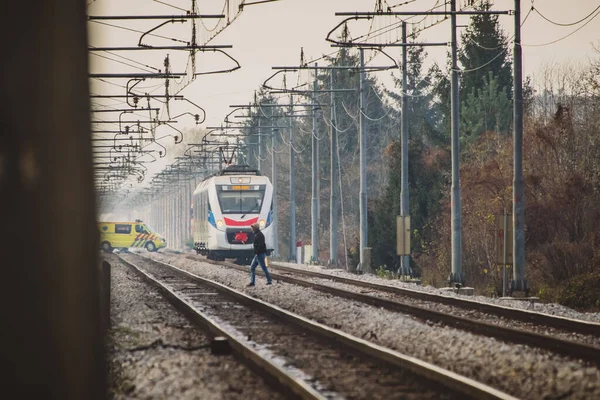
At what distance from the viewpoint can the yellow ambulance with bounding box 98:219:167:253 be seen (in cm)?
8612

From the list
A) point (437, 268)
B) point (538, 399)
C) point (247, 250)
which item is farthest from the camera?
point (247, 250)

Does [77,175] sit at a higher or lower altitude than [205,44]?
lower

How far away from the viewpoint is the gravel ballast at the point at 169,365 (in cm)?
1020

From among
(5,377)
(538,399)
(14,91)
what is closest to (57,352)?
(5,377)

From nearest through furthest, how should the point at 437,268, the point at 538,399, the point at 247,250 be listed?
the point at 538,399 < the point at 437,268 < the point at 247,250

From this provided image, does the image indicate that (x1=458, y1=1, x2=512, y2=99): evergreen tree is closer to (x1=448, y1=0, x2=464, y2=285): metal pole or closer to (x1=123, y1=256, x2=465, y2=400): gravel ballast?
(x1=448, y1=0, x2=464, y2=285): metal pole

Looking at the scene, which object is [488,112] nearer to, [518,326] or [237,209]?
[237,209]

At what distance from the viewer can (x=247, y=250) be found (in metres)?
43.1

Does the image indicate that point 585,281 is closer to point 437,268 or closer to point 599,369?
point 599,369

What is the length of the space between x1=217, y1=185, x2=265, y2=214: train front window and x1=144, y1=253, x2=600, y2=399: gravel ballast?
20.4 metres

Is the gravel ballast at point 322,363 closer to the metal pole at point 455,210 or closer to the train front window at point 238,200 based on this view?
the metal pole at point 455,210

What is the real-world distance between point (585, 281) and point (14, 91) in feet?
61.5

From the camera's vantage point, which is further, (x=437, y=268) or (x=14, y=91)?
(x=437, y=268)

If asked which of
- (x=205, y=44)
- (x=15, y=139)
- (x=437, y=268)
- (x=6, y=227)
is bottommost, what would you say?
(x=437, y=268)
